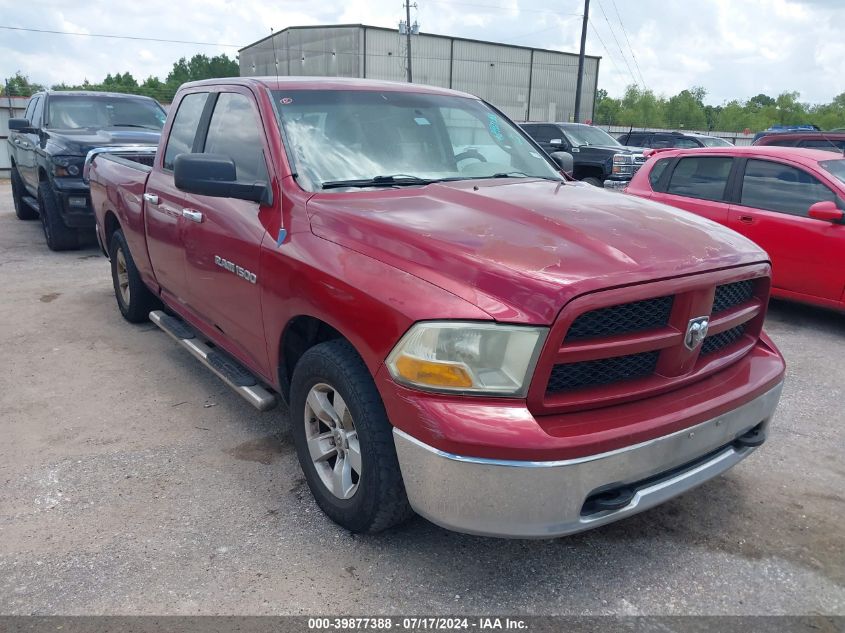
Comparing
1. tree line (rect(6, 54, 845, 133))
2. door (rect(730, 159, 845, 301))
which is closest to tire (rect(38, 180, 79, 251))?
door (rect(730, 159, 845, 301))

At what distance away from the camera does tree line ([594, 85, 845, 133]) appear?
67.8 metres

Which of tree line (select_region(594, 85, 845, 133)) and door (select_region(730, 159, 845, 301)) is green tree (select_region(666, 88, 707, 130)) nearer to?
tree line (select_region(594, 85, 845, 133))

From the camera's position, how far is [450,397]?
2.28 metres

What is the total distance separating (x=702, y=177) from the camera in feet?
23.1

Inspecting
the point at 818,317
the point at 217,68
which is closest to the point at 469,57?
the point at 818,317

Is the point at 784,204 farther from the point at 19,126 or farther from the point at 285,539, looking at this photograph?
the point at 19,126

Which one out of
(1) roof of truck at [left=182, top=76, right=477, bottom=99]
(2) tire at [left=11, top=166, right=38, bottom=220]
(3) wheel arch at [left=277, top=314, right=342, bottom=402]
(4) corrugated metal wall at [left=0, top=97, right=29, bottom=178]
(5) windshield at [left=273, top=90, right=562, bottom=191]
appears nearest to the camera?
(3) wheel arch at [left=277, top=314, right=342, bottom=402]

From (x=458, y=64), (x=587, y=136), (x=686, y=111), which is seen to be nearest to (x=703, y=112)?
(x=686, y=111)

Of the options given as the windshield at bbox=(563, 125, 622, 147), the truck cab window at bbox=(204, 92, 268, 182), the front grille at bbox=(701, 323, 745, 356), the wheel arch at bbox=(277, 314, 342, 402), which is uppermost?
the truck cab window at bbox=(204, 92, 268, 182)

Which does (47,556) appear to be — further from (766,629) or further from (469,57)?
(469,57)

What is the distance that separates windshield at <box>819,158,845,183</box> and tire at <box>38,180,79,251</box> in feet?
27.4

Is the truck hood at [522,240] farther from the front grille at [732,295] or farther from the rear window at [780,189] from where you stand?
the rear window at [780,189]

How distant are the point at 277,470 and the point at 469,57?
174ft

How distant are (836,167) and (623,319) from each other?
5.08 meters
